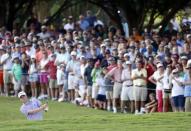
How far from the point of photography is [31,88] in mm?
28906

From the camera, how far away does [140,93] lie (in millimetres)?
23500

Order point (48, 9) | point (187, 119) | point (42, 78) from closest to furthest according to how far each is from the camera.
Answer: point (187, 119) < point (42, 78) < point (48, 9)

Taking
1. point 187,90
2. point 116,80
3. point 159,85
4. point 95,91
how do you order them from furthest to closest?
1. point 95,91
2. point 116,80
3. point 159,85
4. point 187,90

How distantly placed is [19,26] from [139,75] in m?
16.5

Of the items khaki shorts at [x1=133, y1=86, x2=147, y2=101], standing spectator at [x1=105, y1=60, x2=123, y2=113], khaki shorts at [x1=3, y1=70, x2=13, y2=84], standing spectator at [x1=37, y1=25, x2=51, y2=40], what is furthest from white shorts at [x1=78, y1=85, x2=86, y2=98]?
standing spectator at [x1=37, y1=25, x2=51, y2=40]

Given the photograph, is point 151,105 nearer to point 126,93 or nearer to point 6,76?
point 126,93

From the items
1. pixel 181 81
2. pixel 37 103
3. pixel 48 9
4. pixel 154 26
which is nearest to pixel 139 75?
pixel 181 81

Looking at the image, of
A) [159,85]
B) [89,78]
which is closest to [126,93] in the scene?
[159,85]

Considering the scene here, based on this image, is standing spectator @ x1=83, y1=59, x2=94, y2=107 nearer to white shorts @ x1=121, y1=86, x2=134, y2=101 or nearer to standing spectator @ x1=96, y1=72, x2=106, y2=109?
standing spectator @ x1=96, y1=72, x2=106, y2=109

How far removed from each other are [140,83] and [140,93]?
0.31m

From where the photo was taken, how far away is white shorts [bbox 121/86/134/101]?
942 inches

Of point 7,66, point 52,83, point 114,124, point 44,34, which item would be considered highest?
point 44,34

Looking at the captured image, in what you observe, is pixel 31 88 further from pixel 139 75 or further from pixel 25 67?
pixel 139 75

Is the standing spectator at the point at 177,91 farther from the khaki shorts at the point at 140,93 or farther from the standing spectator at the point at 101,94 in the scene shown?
the standing spectator at the point at 101,94
